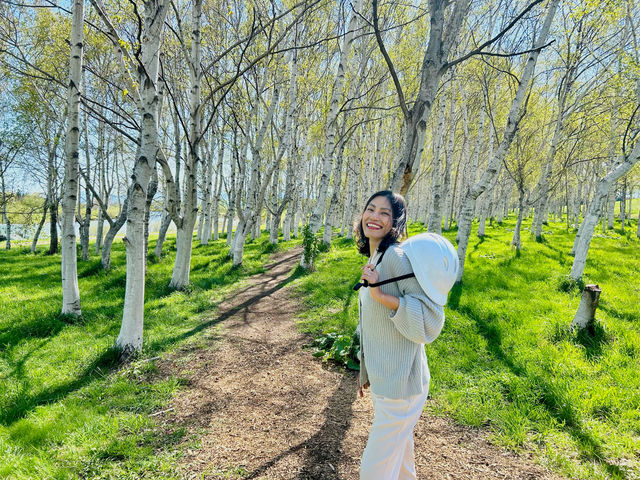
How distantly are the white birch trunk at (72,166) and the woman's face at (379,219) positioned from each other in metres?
5.46

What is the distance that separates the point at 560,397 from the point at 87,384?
18.3ft

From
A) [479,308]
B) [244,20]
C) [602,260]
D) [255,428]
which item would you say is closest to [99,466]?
[255,428]

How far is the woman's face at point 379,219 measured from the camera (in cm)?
190

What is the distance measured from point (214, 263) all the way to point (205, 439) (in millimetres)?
8470

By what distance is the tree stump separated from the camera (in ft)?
14.0

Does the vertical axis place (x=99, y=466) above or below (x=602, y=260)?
below

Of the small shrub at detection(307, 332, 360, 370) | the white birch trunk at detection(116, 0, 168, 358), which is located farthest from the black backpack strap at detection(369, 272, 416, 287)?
the white birch trunk at detection(116, 0, 168, 358)

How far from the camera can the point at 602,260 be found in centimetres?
884

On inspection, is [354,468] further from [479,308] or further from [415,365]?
[479,308]

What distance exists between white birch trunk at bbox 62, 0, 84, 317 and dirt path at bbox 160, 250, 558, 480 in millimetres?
2711

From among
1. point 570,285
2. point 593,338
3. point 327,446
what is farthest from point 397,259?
point 570,285

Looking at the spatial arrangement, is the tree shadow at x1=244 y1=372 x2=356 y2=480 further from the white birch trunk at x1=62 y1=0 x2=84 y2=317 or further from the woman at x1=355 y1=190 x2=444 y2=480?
the white birch trunk at x1=62 y1=0 x2=84 y2=317

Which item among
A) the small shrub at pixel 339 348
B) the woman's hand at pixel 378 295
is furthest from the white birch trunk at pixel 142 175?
the woman's hand at pixel 378 295

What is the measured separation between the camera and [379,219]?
1.89 meters
